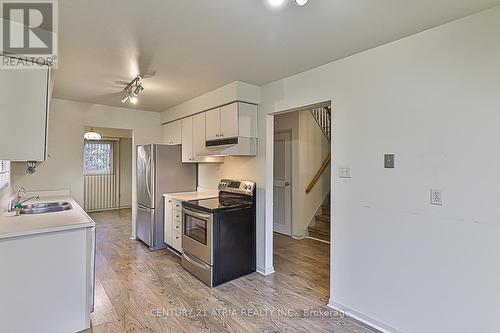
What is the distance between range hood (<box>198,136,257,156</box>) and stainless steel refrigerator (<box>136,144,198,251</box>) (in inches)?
45.8

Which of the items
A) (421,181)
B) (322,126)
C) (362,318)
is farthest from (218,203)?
(322,126)

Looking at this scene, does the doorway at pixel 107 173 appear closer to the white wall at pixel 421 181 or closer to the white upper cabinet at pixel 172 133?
the white upper cabinet at pixel 172 133

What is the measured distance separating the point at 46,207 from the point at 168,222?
1634mm

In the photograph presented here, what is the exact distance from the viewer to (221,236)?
10.3 feet

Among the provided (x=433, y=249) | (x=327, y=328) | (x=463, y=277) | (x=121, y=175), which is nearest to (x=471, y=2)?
(x=433, y=249)

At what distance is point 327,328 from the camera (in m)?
2.29

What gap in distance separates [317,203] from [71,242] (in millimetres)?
4337

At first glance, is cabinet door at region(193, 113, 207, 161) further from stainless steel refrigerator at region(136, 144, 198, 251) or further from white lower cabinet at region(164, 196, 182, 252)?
white lower cabinet at region(164, 196, 182, 252)

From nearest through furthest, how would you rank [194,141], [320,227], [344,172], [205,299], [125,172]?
[344,172] < [205,299] < [194,141] < [320,227] < [125,172]

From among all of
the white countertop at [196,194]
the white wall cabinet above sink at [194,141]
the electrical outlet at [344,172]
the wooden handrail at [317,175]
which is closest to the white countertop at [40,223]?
the white countertop at [196,194]

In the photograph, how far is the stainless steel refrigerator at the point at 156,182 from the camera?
14.3 ft

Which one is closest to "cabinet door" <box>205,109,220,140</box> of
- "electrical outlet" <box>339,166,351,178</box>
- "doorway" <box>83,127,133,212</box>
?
"electrical outlet" <box>339,166,351,178</box>

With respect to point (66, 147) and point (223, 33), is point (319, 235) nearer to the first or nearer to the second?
point (223, 33)

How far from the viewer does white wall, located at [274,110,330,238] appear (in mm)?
5105
